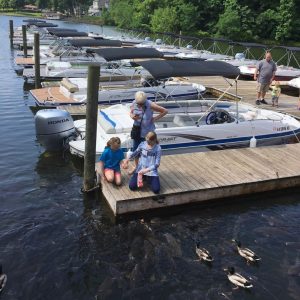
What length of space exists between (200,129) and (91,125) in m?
4.13

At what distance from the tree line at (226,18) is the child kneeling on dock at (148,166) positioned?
6062 cm

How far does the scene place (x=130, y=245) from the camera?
28.1 ft

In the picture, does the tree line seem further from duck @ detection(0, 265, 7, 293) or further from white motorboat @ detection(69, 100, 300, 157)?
duck @ detection(0, 265, 7, 293)

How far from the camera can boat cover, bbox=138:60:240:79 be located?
41.8 ft

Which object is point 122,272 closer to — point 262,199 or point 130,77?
point 262,199

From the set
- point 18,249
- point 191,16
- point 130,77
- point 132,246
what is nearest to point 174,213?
point 132,246

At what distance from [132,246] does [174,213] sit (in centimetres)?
171

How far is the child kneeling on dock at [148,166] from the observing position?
9.41m

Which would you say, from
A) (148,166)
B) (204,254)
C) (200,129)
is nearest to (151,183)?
(148,166)

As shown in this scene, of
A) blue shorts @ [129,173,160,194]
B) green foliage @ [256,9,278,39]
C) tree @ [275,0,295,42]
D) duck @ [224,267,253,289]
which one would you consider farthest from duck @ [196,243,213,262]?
green foliage @ [256,9,278,39]

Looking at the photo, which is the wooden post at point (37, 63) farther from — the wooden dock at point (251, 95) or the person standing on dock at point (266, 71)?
the person standing on dock at point (266, 71)

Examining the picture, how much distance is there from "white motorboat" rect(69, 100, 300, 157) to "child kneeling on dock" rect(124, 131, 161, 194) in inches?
92.9

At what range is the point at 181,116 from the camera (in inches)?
538

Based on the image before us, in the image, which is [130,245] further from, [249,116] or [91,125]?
[249,116]
